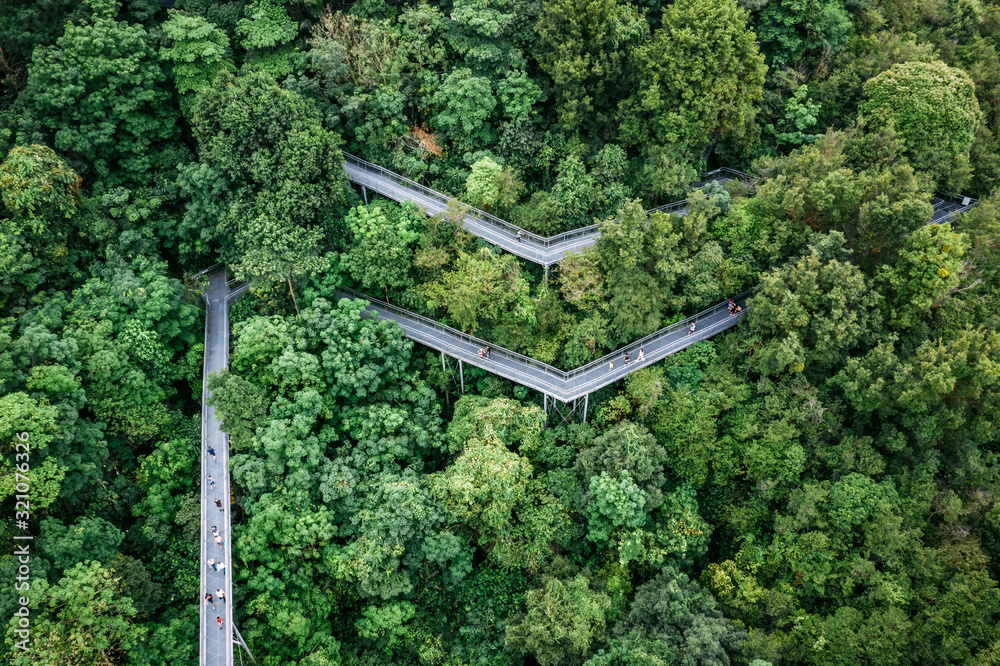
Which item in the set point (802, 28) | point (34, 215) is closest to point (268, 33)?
point (34, 215)

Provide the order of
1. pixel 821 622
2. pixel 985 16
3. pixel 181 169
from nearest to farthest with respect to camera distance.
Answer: pixel 821 622, pixel 181 169, pixel 985 16

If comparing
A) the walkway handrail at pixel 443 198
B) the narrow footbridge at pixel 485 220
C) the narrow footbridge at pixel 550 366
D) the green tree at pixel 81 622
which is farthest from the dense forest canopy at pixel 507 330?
the narrow footbridge at pixel 485 220

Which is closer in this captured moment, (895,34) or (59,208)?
(59,208)

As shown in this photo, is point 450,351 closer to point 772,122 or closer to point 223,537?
point 223,537

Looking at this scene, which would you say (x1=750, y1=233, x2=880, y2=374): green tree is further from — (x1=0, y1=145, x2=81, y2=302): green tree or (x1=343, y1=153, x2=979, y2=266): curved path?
(x1=0, y1=145, x2=81, y2=302): green tree

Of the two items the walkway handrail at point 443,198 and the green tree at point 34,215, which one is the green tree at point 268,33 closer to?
the walkway handrail at point 443,198

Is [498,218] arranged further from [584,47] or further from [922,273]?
[922,273]

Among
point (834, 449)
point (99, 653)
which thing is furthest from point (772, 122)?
point (99, 653)
